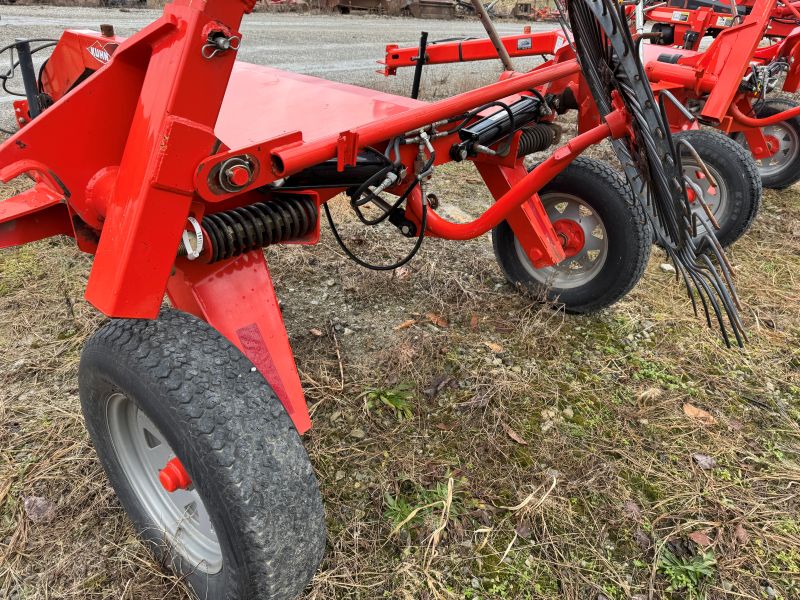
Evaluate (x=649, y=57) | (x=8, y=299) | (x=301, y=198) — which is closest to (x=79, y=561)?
(x=301, y=198)

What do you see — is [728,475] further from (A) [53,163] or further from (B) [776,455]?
(A) [53,163]

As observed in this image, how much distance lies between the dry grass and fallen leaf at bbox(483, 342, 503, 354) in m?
0.01

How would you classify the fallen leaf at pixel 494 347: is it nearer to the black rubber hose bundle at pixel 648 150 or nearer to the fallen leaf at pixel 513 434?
the fallen leaf at pixel 513 434

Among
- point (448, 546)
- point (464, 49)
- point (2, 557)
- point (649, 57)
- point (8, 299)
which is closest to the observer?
point (2, 557)

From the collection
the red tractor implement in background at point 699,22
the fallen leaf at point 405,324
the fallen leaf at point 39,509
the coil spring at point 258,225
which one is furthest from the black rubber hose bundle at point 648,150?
the red tractor implement in background at point 699,22

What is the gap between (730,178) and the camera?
12.7 feet

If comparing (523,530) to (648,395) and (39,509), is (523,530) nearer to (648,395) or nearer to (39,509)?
(648,395)

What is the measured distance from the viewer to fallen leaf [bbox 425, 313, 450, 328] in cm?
320

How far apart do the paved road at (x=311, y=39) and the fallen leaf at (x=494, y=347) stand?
571 centimetres

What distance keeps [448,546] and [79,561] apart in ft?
4.11

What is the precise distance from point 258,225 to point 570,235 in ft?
6.61

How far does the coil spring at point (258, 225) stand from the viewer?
1778 mm

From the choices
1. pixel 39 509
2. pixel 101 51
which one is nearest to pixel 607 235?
pixel 101 51

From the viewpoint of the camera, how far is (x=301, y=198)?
1991 mm
